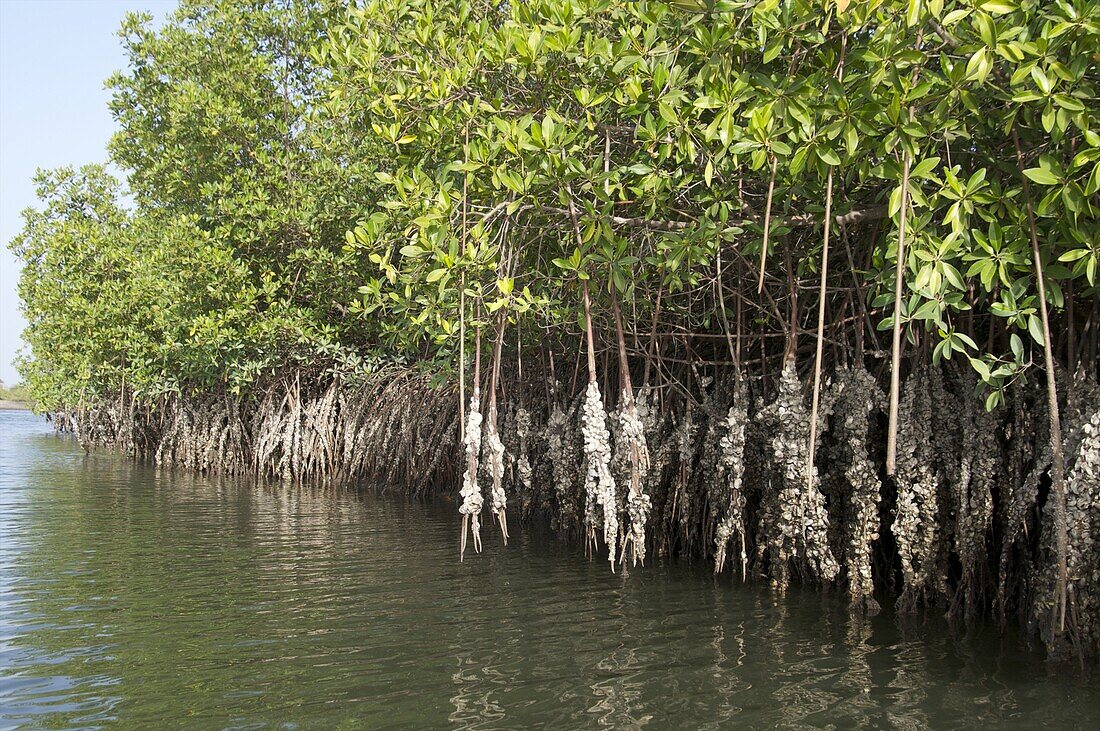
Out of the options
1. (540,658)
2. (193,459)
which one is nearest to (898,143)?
(540,658)

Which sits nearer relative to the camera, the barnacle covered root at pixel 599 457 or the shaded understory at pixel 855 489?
the shaded understory at pixel 855 489

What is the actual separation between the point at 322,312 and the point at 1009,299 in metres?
10.2

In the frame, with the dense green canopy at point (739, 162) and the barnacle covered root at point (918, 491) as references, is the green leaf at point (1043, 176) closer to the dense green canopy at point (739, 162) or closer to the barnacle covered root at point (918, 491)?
the dense green canopy at point (739, 162)

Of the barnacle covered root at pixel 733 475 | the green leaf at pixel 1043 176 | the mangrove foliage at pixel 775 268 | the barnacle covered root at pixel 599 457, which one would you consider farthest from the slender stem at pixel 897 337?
the barnacle covered root at pixel 599 457

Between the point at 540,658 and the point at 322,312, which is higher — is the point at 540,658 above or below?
below

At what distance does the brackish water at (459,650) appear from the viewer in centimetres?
397

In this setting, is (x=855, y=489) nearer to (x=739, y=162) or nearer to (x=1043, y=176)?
(x=739, y=162)

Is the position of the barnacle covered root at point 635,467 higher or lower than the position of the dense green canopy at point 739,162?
lower

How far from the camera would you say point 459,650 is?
487 cm

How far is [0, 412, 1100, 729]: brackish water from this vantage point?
3969 mm

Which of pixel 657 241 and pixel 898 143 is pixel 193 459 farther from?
pixel 898 143

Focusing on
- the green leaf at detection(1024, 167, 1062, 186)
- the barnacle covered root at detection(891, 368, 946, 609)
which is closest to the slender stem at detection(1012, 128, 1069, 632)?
the green leaf at detection(1024, 167, 1062, 186)

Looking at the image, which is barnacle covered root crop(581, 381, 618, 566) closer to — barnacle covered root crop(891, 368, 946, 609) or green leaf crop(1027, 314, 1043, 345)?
barnacle covered root crop(891, 368, 946, 609)

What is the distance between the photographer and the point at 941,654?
15.5 feet
